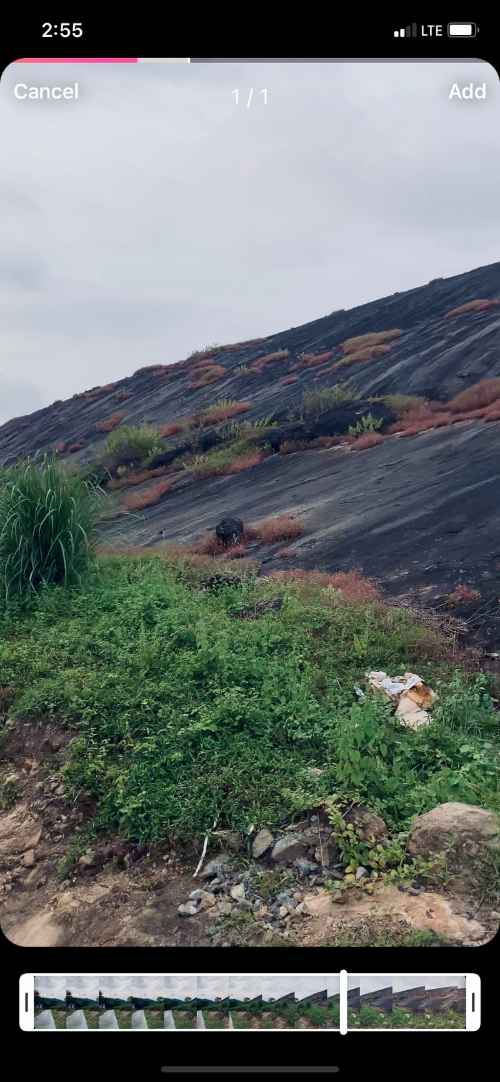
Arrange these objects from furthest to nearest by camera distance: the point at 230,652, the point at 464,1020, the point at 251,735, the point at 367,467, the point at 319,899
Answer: the point at 367,467 → the point at 230,652 → the point at 251,735 → the point at 319,899 → the point at 464,1020

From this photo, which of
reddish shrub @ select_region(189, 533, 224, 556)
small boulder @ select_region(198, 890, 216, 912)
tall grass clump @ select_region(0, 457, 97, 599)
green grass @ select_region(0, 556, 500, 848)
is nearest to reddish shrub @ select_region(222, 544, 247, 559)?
reddish shrub @ select_region(189, 533, 224, 556)

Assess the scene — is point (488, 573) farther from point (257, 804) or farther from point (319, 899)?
point (319, 899)

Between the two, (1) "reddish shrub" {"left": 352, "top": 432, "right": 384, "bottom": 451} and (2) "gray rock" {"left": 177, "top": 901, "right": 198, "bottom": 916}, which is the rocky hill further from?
(2) "gray rock" {"left": 177, "top": 901, "right": 198, "bottom": 916}

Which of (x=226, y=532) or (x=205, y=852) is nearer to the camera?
(x=205, y=852)

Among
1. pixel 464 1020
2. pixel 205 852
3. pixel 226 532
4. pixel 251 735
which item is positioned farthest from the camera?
pixel 226 532

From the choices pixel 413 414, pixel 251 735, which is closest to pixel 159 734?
pixel 251 735

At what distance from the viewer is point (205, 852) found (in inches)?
196

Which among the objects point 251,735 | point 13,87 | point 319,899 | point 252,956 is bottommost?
point 319,899

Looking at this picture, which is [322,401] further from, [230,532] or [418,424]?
[230,532]

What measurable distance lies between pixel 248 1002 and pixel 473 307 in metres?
34.2

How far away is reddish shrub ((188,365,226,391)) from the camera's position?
41.2m

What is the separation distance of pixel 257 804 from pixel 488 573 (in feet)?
17.5

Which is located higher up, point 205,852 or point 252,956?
point 252,956
